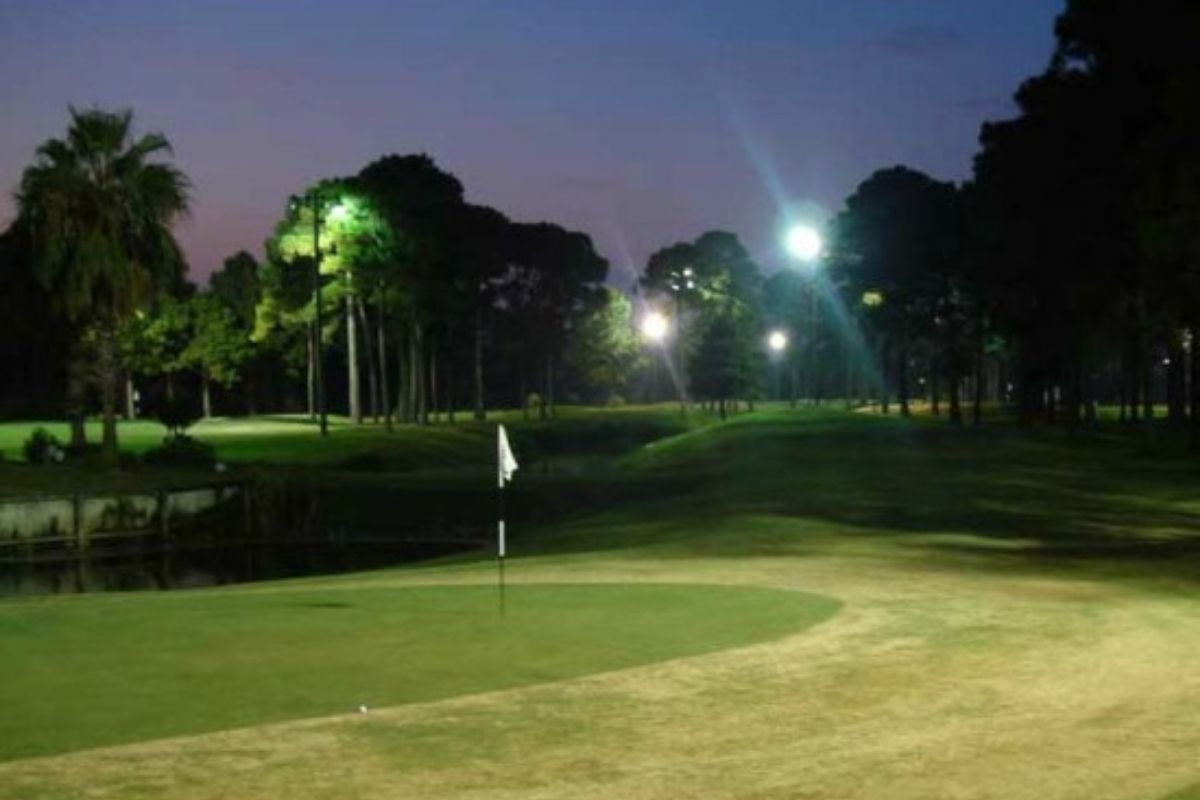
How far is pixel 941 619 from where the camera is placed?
46.7 feet

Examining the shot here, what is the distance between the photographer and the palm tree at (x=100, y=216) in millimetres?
44000

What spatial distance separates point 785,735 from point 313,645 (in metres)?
4.79

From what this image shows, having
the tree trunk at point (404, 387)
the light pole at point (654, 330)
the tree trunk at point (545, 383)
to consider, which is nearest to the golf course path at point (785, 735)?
the tree trunk at point (404, 387)

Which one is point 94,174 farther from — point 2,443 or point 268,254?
point 268,254

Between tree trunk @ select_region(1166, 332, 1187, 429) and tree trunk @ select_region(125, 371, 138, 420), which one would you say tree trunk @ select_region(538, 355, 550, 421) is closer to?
tree trunk @ select_region(125, 371, 138, 420)

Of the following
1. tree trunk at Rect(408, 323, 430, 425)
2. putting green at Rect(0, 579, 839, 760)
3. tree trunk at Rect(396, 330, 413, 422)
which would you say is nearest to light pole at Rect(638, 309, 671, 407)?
tree trunk at Rect(396, 330, 413, 422)

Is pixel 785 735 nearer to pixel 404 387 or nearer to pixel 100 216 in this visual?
pixel 100 216

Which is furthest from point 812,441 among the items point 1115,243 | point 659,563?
point 659,563

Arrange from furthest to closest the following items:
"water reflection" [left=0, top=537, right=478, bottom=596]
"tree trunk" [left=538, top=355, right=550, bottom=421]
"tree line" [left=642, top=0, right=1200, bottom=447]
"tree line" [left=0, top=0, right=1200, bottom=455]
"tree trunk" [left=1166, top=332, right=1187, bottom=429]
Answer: "tree trunk" [left=538, top=355, right=550, bottom=421]
"tree trunk" [left=1166, top=332, right=1187, bottom=429]
"tree line" [left=0, top=0, right=1200, bottom=455]
"tree line" [left=642, top=0, right=1200, bottom=447]
"water reflection" [left=0, top=537, right=478, bottom=596]

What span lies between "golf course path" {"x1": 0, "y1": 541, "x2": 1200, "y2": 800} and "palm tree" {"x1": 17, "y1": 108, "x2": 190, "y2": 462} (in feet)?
115

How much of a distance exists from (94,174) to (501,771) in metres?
39.7

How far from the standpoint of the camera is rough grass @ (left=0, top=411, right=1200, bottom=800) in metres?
8.53

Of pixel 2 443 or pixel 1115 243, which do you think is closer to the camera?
pixel 1115 243

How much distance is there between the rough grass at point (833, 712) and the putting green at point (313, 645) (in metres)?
0.45
